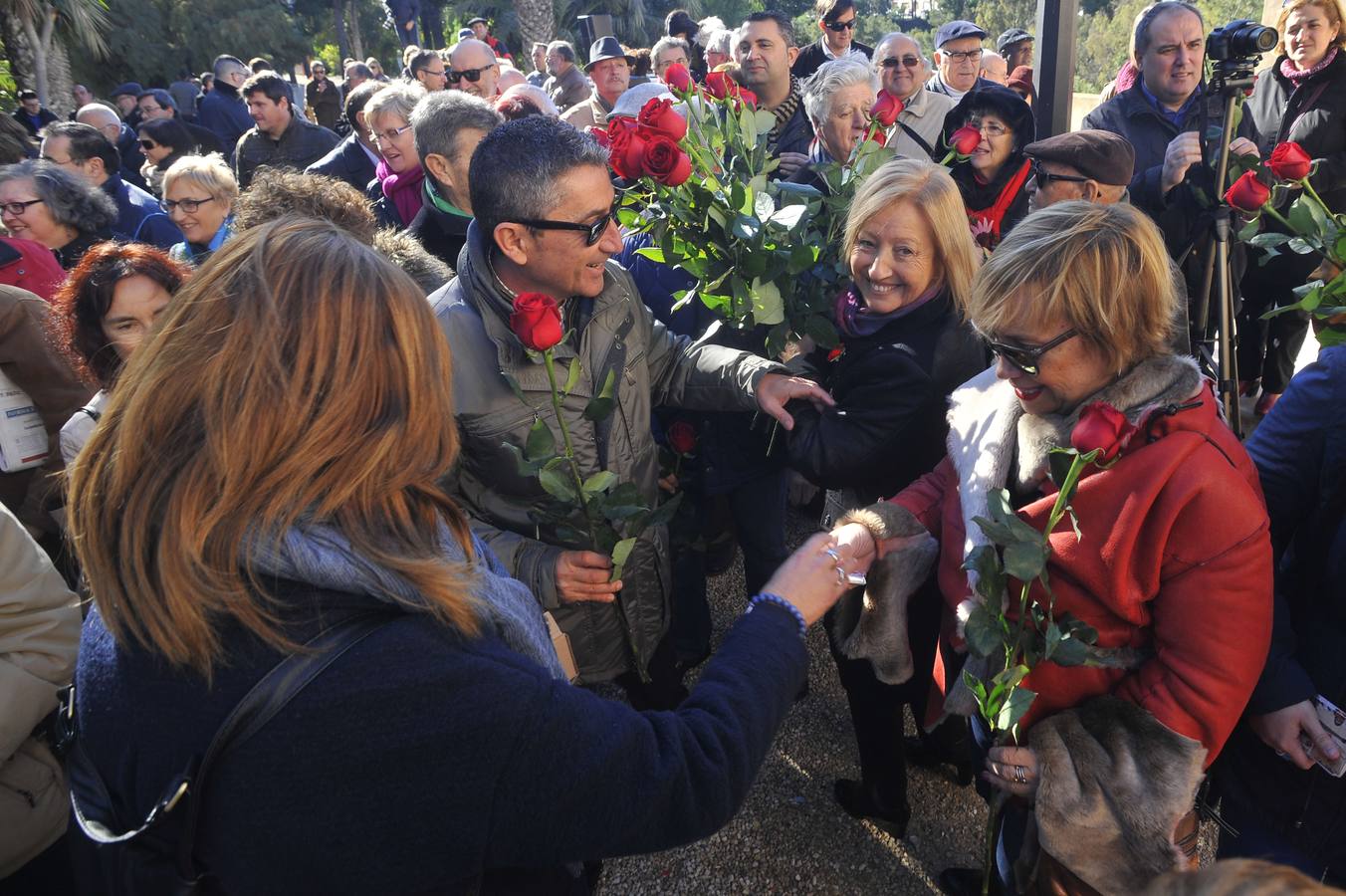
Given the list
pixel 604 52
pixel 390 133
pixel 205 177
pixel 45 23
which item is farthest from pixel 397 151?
pixel 45 23

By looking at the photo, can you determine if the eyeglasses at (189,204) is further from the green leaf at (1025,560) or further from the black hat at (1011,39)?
the black hat at (1011,39)

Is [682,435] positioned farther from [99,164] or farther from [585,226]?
[99,164]

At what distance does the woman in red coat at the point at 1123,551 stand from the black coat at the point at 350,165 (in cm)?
489

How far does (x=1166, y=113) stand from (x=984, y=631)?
3953 mm

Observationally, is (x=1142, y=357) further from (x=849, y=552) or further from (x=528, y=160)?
(x=528, y=160)

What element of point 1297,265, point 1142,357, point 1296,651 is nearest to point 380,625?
point 1142,357

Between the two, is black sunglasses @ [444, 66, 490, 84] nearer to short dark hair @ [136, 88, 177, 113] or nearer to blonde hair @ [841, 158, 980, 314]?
short dark hair @ [136, 88, 177, 113]

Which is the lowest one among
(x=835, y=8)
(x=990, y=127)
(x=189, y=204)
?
(x=990, y=127)

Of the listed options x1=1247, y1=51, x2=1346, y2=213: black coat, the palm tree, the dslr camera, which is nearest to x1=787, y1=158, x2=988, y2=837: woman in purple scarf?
the dslr camera

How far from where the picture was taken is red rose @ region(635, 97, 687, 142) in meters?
1.95

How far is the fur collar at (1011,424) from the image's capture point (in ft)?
5.04

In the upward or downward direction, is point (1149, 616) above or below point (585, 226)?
below

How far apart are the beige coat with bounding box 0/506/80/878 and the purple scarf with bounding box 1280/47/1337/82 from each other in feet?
18.2

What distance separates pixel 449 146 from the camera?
3369 mm
